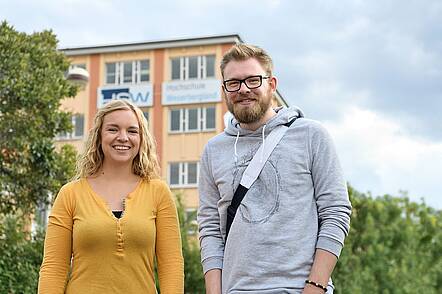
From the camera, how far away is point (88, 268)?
432 cm

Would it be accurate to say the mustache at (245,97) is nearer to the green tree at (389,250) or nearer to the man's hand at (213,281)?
the man's hand at (213,281)

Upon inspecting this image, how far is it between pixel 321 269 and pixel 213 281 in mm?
571

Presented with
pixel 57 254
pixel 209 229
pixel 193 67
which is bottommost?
pixel 57 254

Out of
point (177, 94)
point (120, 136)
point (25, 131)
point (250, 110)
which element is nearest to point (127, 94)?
point (177, 94)

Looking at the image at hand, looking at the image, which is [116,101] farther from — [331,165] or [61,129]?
[61,129]

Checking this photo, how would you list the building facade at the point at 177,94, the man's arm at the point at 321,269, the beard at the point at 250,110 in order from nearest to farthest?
the man's arm at the point at 321,269 → the beard at the point at 250,110 → the building facade at the point at 177,94

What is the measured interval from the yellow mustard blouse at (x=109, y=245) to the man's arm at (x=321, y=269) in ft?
2.57

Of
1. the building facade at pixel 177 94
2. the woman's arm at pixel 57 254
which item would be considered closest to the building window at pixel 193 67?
the building facade at pixel 177 94

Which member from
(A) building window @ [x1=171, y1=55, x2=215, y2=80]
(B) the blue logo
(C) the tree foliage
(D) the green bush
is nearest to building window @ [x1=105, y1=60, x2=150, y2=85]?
(B) the blue logo

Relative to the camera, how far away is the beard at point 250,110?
4250 millimetres

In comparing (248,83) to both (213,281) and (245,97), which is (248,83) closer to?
(245,97)

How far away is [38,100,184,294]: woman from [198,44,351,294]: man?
0.82 feet

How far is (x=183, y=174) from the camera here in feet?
137

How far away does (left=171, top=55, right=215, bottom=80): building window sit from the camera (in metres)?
41.8
